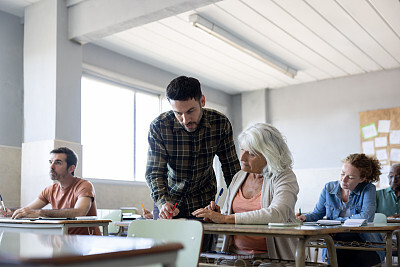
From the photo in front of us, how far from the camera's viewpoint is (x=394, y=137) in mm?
6812

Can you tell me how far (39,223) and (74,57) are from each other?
2540 mm

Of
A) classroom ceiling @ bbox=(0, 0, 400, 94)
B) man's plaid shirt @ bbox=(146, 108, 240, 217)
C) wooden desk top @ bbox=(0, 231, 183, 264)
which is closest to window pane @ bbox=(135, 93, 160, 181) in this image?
classroom ceiling @ bbox=(0, 0, 400, 94)

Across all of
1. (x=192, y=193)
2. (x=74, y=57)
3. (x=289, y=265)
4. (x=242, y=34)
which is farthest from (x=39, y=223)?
(x=242, y=34)

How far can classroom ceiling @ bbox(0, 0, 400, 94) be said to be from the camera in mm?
4879

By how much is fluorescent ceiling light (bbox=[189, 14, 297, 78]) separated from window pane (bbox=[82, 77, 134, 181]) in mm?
1650

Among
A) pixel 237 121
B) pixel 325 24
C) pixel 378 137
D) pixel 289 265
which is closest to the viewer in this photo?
pixel 289 265

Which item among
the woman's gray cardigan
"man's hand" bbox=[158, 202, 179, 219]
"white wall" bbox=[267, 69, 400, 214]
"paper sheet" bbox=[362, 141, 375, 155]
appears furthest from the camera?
"white wall" bbox=[267, 69, 400, 214]

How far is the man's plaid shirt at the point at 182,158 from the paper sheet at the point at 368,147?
17.0ft

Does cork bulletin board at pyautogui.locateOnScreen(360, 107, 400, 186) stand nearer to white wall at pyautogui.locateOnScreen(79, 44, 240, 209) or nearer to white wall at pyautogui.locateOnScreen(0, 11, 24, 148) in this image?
white wall at pyautogui.locateOnScreen(79, 44, 240, 209)

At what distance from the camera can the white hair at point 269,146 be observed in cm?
214

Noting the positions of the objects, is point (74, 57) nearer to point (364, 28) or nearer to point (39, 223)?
point (39, 223)

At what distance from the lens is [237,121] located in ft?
27.5

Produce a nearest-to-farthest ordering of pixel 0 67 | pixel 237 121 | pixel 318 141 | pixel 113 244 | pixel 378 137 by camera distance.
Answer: pixel 113 244
pixel 0 67
pixel 378 137
pixel 318 141
pixel 237 121

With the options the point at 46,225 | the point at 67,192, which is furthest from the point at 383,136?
the point at 46,225
